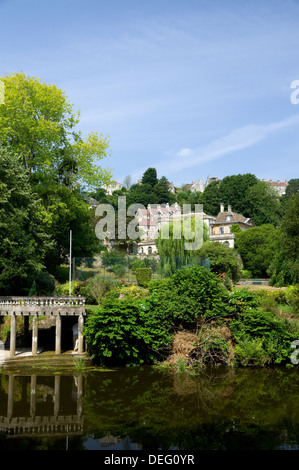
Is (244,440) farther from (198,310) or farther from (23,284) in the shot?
(23,284)

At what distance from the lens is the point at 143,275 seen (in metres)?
39.9

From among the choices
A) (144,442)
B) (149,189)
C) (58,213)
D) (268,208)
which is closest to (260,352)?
(144,442)

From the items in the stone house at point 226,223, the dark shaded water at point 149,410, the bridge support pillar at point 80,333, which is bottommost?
the dark shaded water at point 149,410

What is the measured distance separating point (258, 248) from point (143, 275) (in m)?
34.6

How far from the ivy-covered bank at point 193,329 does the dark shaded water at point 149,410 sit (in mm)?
1162

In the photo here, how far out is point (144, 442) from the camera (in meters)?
11.8

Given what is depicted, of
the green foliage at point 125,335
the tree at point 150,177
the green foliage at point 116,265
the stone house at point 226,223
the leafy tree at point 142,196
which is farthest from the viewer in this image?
the tree at point 150,177

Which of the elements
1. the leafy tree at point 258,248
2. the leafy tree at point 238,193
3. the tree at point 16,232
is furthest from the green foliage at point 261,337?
the leafy tree at point 238,193

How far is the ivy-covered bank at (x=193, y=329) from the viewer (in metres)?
21.6

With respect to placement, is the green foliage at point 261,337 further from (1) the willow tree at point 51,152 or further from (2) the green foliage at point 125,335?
(1) the willow tree at point 51,152

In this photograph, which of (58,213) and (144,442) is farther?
(58,213)

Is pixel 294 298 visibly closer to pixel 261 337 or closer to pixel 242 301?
pixel 242 301

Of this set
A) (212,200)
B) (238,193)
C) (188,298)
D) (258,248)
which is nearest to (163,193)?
(212,200)

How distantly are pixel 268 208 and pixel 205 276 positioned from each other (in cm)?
7689
